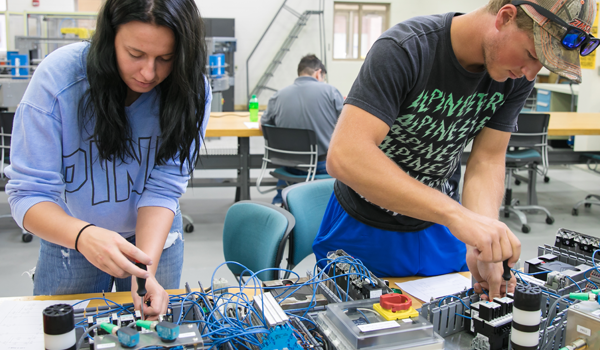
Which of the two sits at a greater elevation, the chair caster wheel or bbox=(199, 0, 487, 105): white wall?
bbox=(199, 0, 487, 105): white wall

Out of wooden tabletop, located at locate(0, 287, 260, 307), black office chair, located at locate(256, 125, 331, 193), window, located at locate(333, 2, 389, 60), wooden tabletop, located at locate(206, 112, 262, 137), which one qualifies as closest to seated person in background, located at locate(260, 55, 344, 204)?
black office chair, located at locate(256, 125, 331, 193)

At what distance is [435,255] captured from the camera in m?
1.27

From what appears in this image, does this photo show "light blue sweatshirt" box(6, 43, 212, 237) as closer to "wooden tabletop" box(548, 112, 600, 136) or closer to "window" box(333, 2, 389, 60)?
"wooden tabletop" box(548, 112, 600, 136)

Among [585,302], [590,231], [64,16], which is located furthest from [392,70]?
[64,16]

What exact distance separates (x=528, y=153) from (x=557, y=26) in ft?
10.5

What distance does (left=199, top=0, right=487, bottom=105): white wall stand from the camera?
8758 millimetres

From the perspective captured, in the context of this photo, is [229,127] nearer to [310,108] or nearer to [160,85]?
[310,108]

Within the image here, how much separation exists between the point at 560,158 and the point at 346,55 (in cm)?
604

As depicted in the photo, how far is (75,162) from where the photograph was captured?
1100 millimetres

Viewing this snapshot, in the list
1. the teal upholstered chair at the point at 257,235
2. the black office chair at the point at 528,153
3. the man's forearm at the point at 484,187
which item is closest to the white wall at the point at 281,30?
the black office chair at the point at 528,153

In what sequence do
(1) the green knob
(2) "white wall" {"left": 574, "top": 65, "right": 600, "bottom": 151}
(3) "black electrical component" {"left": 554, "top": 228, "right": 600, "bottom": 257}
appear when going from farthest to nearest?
(2) "white wall" {"left": 574, "top": 65, "right": 600, "bottom": 151} → (3) "black electrical component" {"left": 554, "top": 228, "right": 600, "bottom": 257} → (1) the green knob

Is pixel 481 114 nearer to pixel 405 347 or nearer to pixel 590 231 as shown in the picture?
pixel 405 347

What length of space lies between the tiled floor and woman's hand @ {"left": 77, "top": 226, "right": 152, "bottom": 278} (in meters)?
0.98

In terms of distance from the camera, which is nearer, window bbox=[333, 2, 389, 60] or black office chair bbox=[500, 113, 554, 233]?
black office chair bbox=[500, 113, 554, 233]
